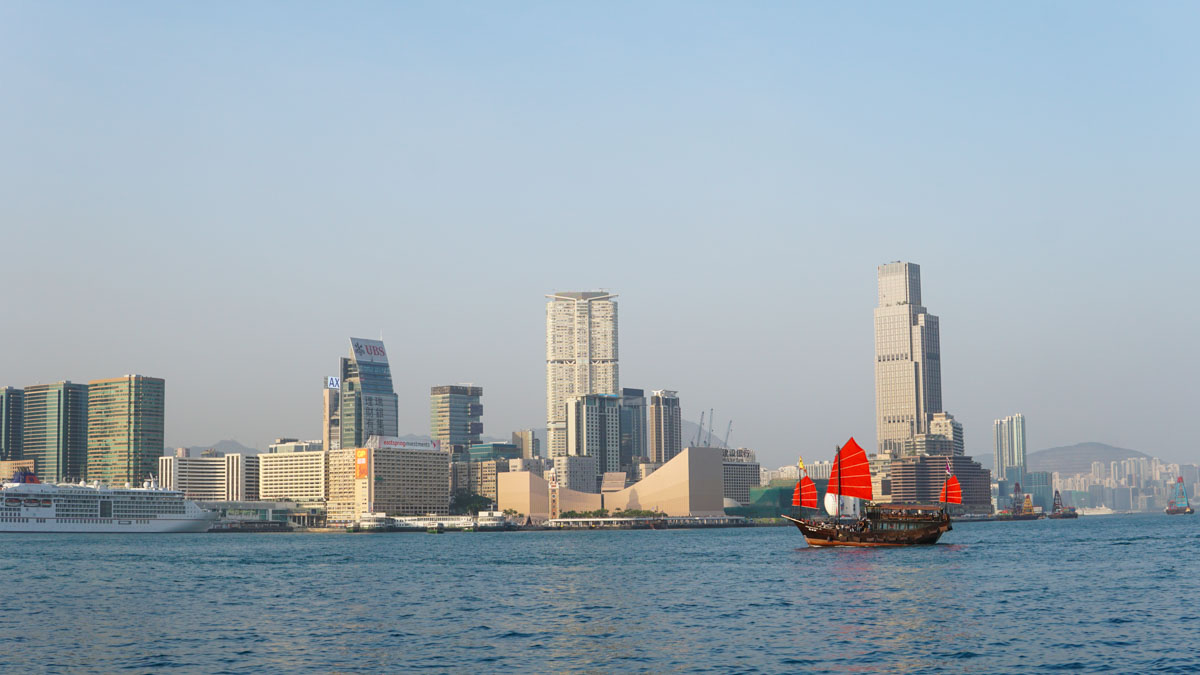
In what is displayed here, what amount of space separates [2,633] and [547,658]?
2549 centimetres

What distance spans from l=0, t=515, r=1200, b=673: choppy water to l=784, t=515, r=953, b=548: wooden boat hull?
16634mm

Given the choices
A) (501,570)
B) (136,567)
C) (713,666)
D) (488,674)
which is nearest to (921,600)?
(713,666)

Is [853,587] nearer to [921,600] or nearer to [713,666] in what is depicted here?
[921,600]

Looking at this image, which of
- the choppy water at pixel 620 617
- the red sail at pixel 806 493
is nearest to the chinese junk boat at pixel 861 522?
the red sail at pixel 806 493

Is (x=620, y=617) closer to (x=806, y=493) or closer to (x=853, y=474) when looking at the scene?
(x=853, y=474)

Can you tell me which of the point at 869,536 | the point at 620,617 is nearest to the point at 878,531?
the point at 869,536

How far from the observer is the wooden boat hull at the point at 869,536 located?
124875 mm

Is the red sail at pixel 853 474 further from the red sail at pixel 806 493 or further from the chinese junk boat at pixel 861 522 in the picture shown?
the red sail at pixel 806 493

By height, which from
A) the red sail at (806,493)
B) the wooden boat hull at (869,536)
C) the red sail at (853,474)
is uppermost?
the red sail at (853,474)

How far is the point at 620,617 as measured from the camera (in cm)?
6097

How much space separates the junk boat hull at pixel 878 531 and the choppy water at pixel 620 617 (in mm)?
16760

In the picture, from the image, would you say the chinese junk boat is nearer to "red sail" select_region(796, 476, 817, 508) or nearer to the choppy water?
"red sail" select_region(796, 476, 817, 508)

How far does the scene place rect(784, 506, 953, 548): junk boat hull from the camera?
12494 cm

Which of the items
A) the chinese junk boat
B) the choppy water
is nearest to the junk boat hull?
the chinese junk boat
